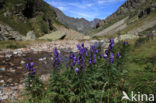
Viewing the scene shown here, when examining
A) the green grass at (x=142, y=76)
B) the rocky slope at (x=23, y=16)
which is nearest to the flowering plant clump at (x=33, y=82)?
the green grass at (x=142, y=76)

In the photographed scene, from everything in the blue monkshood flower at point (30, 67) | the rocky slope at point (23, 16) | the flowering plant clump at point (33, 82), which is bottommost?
the flowering plant clump at point (33, 82)

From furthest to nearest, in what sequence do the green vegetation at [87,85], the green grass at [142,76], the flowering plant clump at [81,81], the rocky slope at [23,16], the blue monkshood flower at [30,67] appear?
1. the rocky slope at [23,16]
2. the blue monkshood flower at [30,67]
3. the flowering plant clump at [81,81]
4. the green vegetation at [87,85]
5. the green grass at [142,76]

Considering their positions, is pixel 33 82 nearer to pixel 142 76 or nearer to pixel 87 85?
pixel 87 85

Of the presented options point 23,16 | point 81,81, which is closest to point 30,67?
point 81,81

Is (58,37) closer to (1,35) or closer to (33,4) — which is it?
(1,35)

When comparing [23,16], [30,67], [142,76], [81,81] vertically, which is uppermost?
[23,16]

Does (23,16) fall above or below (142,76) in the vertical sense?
above

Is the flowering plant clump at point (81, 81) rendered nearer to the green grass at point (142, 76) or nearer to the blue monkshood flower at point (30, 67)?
the blue monkshood flower at point (30, 67)

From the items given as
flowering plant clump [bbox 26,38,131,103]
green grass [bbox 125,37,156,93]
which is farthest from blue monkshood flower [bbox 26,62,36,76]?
green grass [bbox 125,37,156,93]

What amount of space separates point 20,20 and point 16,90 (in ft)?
85.5

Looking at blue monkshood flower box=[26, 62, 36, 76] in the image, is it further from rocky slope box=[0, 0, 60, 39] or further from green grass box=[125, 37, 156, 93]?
rocky slope box=[0, 0, 60, 39]

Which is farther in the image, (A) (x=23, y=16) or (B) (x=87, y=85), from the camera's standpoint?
(A) (x=23, y=16)

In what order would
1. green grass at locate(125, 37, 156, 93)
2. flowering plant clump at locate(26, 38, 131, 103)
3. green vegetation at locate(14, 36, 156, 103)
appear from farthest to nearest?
flowering plant clump at locate(26, 38, 131, 103) < green vegetation at locate(14, 36, 156, 103) < green grass at locate(125, 37, 156, 93)

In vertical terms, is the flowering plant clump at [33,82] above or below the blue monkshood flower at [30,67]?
below
